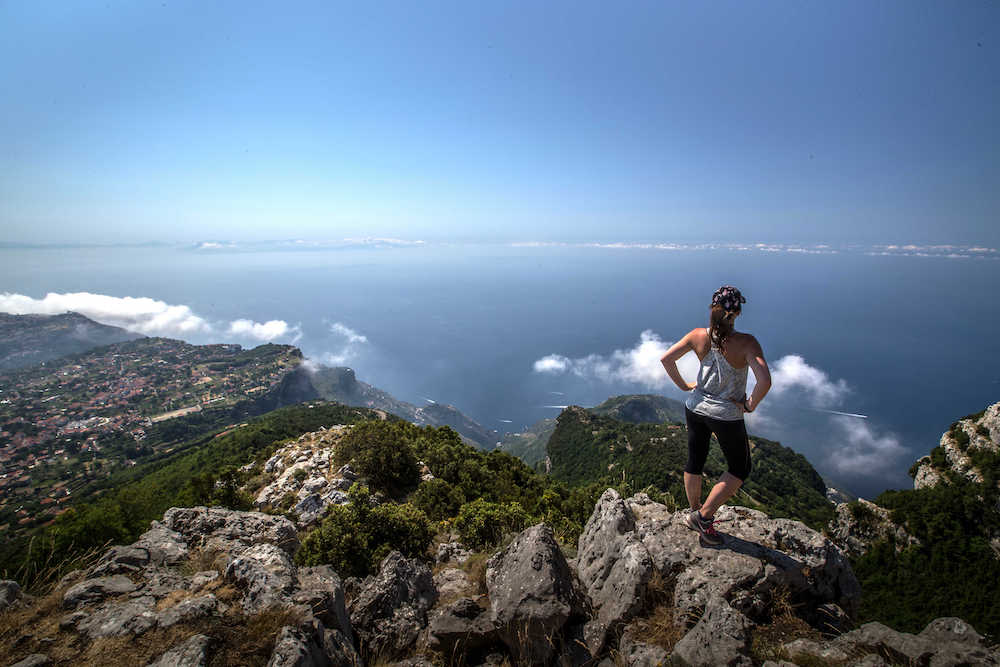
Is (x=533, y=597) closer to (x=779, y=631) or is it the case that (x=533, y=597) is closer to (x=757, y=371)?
(x=779, y=631)

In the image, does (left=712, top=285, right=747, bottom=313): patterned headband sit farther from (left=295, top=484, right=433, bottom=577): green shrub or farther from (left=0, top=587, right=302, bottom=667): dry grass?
(left=295, top=484, right=433, bottom=577): green shrub

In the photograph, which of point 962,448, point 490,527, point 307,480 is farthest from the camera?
point 962,448

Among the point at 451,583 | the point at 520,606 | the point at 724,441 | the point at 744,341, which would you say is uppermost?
the point at 744,341

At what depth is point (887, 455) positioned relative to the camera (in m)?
139

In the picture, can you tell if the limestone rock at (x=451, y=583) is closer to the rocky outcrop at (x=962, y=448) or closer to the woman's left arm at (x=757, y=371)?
the woman's left arm at (x=757, y=371)

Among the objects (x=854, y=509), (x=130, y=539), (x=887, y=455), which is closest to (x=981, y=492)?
(x=854, y=509)

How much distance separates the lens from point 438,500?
13.2 metres

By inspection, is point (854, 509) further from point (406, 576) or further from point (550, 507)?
point (406, 576)

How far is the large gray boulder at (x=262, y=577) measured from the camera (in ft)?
13.6

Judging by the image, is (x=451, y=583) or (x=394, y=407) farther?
(x=394, y=407)

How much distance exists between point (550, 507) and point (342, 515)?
7.76 metres

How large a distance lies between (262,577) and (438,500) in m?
9.30

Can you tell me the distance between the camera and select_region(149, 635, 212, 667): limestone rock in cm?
314

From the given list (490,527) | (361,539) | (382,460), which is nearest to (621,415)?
(382,460)
